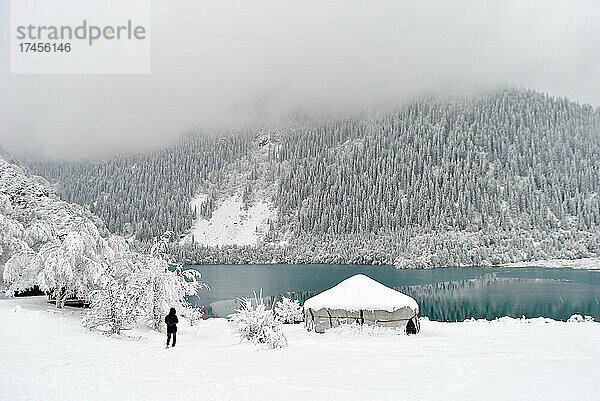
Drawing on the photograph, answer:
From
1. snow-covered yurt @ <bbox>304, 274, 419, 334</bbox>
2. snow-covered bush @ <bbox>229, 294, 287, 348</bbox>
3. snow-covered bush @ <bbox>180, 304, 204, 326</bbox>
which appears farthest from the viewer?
snow-covered bush @ <bbox>180, 304, 204, 326</bbox>

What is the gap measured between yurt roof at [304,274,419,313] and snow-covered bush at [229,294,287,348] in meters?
A: 5.50

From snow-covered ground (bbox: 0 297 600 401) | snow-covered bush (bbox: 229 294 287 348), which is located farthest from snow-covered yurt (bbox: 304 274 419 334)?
snow-covered bush (bbox: 229 294 287 348)

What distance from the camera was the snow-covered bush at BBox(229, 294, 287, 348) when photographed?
51.2ft

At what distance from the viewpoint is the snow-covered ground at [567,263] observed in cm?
11568

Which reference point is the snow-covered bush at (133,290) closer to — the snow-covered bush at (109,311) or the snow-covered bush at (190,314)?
the snow-covered bush at (109,311)

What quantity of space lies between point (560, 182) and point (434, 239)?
57.9 metres

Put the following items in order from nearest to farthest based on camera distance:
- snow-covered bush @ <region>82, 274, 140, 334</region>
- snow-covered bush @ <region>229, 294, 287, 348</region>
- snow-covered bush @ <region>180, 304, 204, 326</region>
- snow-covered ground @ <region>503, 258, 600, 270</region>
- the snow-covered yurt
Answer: snow-covered bush @ <region>229, 294, 287, 348</region>, snow-covered bush @ <region>82, 274, 140, 334</region>, the snow-covered yurt, snow-covered bush @ <region>180, 304, 204, 326</region>, snow-covered ground @ <region>503, 258, 600, 270</region>

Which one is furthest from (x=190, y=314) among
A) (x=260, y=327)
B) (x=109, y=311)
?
(x=260, y=327)

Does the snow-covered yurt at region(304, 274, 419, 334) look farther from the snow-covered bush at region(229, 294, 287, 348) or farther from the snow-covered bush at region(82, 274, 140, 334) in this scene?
the snow-covered bush at region(82, 274, 140, 334)

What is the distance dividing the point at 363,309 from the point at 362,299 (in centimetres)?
49

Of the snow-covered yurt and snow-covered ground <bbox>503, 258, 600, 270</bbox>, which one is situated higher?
the snow-covered yurt

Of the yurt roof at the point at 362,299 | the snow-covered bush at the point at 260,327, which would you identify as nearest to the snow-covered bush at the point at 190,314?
the yurt roof at the point at 362,299

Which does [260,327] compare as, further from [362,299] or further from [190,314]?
[190,314]

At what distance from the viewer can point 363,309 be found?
2153 centimetres
